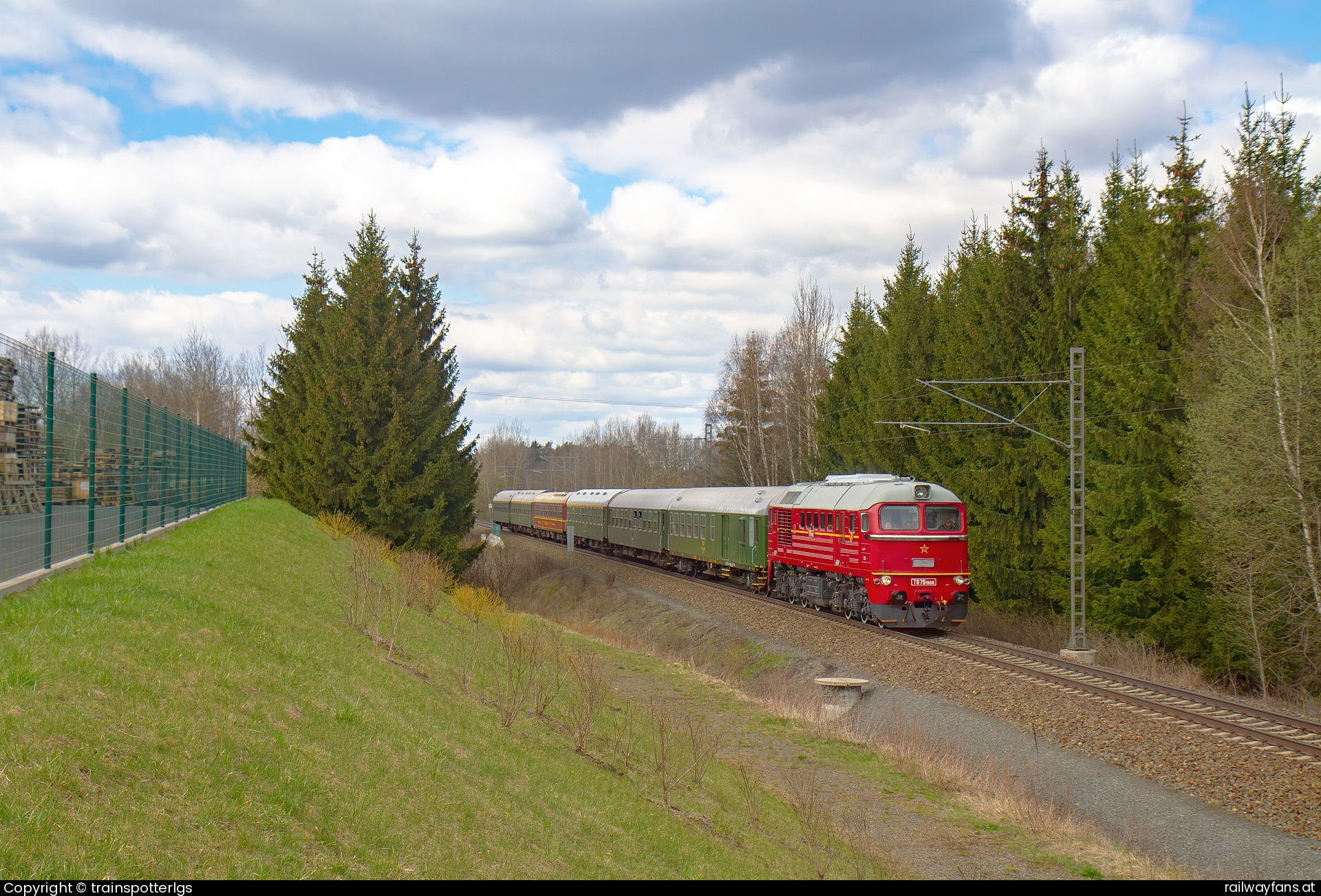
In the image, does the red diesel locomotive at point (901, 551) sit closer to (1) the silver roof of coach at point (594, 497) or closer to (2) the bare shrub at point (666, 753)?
(2) the bare shrub at point (666, 753)

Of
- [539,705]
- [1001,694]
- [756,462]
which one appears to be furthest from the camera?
[756,462]

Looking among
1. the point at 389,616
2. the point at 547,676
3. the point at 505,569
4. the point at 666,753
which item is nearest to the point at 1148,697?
the point at 666,753

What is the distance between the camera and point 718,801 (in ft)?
32.2

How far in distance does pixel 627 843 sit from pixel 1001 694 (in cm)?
1015

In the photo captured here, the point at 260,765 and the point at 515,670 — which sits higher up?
the point at 260,765

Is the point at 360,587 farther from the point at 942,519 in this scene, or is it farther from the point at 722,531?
the point at 722,531

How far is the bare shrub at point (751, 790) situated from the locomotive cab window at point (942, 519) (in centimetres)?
994

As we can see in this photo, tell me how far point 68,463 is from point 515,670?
6.16 m

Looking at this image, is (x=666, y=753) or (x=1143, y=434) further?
(x=1143, y=434)

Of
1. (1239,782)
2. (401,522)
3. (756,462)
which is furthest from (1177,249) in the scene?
(756,462)

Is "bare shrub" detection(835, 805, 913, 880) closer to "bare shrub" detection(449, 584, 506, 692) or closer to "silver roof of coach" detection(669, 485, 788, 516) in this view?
"bare shrub" detection(449, 584, 506, 692)

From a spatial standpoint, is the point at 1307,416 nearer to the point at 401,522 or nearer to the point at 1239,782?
the point at 1239,782

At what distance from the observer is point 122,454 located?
515 inches

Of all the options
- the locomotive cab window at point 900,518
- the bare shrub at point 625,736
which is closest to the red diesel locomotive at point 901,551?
the locomotive cab window at point 900,518
